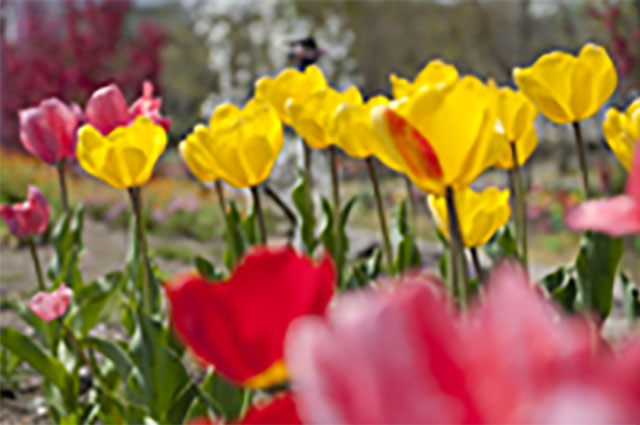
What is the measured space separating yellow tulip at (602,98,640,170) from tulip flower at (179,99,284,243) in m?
0.45

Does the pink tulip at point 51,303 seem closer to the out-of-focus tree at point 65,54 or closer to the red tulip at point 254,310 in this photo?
the red tulip at point 254,310

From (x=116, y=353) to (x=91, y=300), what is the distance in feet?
1.43

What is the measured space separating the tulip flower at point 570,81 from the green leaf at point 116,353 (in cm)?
90

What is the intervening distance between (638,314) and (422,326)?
1257mm

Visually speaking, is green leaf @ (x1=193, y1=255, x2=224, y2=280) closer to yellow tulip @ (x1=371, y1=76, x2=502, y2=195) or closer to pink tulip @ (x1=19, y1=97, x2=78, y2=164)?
pink tulip @ (x1=19, y1=97, x2=78, y2=164)

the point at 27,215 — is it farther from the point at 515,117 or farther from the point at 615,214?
the point at 615,214

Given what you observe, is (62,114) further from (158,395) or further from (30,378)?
(30,378)

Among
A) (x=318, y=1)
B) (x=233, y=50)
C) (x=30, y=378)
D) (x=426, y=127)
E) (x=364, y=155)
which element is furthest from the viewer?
(x=318, y=1)

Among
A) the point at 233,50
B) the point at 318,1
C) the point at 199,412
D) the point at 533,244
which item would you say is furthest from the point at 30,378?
the point at 318,1

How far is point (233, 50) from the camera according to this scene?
9180 millimetres

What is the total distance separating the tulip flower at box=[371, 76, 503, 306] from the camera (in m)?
0.65

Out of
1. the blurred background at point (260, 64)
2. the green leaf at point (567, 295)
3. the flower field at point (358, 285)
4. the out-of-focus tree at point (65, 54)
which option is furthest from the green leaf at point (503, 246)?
the out-of-focus tree at point (65, 54)

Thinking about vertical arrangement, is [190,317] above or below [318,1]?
below

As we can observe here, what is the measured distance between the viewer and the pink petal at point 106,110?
1516 millimetres
